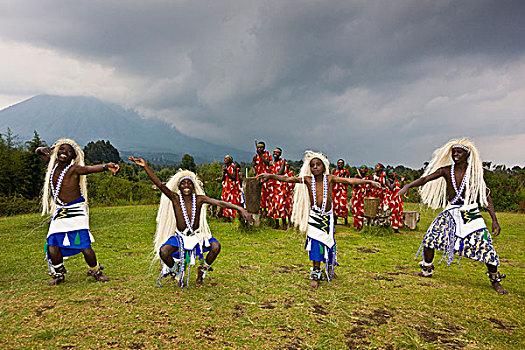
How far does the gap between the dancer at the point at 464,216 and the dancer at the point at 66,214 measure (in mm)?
4517

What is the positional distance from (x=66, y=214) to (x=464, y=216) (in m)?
5.59

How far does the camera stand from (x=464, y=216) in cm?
464

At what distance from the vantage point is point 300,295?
4.20 meters

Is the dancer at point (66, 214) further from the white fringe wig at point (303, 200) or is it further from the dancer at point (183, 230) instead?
the white fringe wig at point (303, 200)

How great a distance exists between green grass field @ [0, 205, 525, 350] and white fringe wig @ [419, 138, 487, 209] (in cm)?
124

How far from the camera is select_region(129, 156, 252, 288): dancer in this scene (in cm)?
436

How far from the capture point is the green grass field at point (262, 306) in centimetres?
305

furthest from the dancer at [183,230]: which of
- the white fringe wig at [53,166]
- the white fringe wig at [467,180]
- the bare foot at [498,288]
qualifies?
the bare foot at [498,288]

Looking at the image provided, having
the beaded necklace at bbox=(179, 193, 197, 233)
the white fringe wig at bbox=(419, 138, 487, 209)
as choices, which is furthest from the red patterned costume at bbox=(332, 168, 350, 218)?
the beaded necklace at bbox=(179, 193, 197, 233)

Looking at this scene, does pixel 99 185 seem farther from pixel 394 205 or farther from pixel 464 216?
pixel 464 216

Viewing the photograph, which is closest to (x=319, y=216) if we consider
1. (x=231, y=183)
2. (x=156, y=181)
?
(x=156, y=181)

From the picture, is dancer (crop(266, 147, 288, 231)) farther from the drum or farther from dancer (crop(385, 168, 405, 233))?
dancer (crop(385, 168, 405, 233))

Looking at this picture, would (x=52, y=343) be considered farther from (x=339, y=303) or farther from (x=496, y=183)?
(x=496, y=183)

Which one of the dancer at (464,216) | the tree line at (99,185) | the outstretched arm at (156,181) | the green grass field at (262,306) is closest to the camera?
the green grass field at (262,306)
